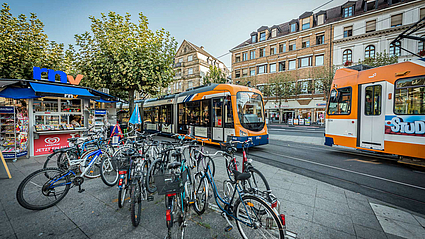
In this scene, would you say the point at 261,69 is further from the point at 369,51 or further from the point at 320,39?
the point at 369,51

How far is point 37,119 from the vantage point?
6953 millimetres

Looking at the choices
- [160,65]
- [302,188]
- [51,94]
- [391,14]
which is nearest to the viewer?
[302,188]

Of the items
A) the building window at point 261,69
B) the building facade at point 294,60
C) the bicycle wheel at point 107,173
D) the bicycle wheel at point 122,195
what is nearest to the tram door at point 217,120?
the bicycle wheel at point 107,173

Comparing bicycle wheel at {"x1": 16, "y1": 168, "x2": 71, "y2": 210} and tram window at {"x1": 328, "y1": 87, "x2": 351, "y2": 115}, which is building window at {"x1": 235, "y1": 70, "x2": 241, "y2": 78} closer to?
tram window at {"x1": 328, "y1": 87, "x2": 351, "y2": 115}

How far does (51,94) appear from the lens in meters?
6.34

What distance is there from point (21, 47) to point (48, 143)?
9.28 m

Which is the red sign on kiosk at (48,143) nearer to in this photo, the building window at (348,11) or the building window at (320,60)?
the building window at (320,60)

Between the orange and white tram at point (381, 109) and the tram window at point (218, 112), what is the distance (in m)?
5.24

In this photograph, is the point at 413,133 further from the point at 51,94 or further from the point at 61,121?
the point at 61,121

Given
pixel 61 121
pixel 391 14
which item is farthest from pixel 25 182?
pixel 391 14

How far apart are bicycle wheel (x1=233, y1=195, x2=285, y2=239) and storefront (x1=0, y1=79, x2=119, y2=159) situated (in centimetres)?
773

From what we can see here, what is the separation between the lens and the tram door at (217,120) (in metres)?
8.14

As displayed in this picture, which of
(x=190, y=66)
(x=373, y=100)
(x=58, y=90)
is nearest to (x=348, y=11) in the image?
(x=373, y=100)

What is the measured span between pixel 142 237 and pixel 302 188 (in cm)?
364
